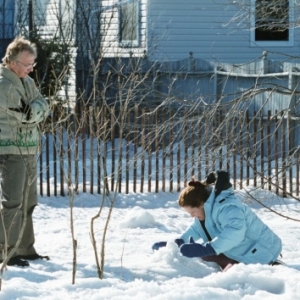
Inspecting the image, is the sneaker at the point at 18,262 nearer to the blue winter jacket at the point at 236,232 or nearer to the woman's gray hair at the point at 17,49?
the blue winter jacket at the point at 236,232

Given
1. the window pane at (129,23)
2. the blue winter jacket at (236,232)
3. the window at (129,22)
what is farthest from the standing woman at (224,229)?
the window pane at (129,23)

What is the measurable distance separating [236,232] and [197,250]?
318 mm

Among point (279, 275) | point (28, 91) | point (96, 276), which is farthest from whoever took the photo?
point (28, 91)

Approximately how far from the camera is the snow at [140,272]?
531cm

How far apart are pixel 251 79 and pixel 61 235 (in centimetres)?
1056

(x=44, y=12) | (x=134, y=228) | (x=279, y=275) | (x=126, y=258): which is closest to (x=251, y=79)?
(x=44, y=12)

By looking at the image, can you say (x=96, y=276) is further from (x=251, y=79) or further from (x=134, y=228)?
(x=251, y=79)

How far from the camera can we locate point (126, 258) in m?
7.22

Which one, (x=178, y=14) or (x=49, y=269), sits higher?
(x=178, y=14)

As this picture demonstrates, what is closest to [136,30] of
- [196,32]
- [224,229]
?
[196,32]

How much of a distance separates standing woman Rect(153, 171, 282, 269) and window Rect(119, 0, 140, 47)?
593 inches

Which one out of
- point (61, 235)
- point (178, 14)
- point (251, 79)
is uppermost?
point (178, 14)

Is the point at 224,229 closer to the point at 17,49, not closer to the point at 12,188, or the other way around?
the point at 12,188

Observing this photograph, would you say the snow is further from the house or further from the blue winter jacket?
the house
